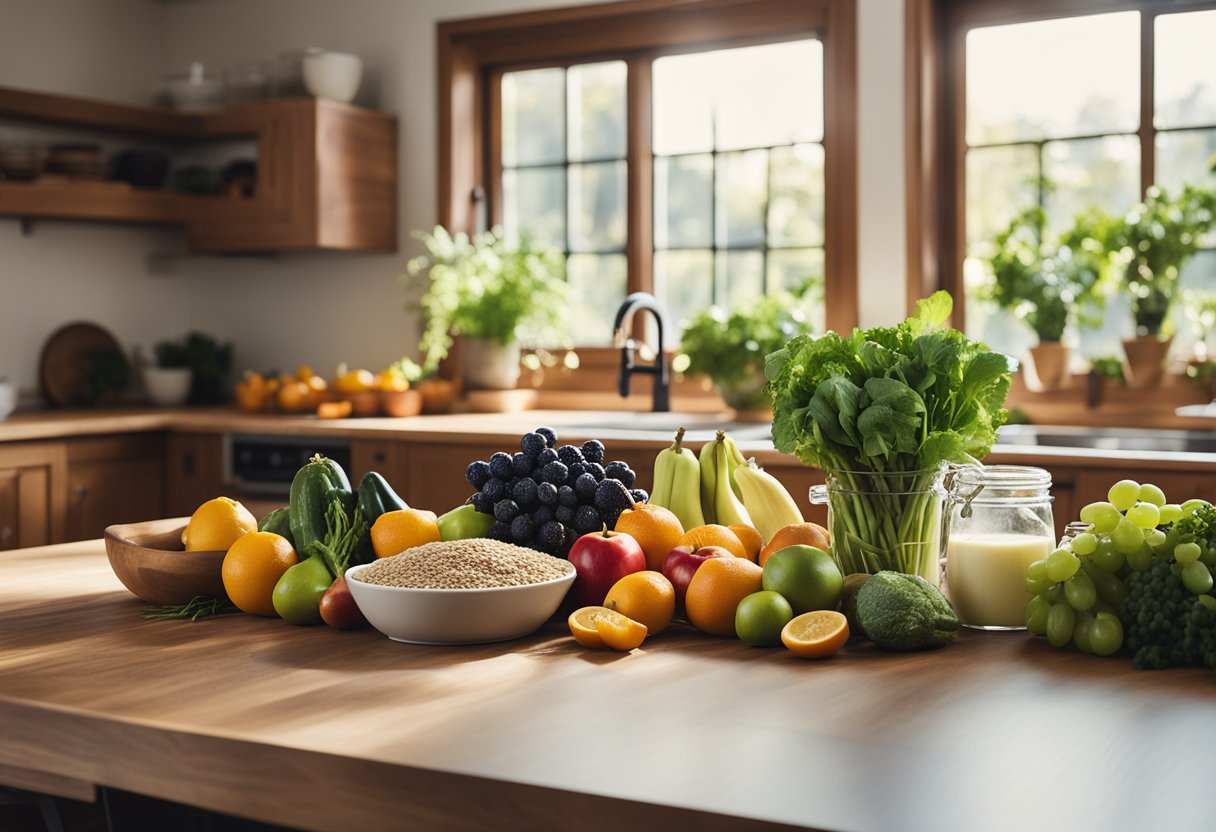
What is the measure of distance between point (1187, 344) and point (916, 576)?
9.37 ft

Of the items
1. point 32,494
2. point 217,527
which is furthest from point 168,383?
point 217,527

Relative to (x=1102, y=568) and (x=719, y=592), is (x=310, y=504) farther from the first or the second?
(x=1102, y=568)

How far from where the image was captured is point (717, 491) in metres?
1.87

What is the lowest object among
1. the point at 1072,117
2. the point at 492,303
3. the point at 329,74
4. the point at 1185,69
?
the point at 492,303

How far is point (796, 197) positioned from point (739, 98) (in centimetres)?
40

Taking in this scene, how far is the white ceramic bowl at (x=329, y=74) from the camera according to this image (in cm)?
468

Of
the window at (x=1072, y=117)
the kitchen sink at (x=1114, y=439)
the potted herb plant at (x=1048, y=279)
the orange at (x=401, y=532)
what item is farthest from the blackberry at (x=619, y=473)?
the window at (x=1072, y=117)

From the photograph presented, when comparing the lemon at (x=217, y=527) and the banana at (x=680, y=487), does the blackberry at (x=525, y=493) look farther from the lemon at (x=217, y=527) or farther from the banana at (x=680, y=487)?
the lemon at (x=217, y=527)

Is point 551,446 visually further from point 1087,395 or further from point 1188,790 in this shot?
point 1087,395

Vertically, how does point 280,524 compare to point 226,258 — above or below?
below

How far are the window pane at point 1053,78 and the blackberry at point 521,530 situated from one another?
297 cm

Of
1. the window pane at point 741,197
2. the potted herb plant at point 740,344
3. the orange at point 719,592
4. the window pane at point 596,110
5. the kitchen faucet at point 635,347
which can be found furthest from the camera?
the window pane at point 596,110

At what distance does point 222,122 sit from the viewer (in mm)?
4840

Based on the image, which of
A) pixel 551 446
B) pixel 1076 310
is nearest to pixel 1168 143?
pixel 1076 310
